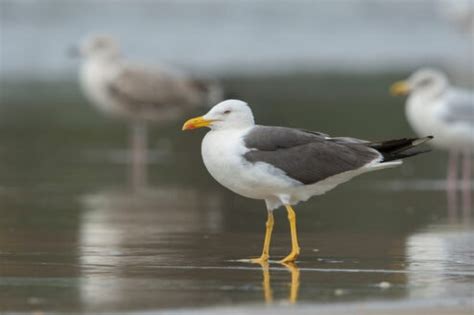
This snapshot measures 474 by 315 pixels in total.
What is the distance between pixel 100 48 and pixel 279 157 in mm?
10488

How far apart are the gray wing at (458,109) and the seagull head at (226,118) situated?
6.53 metres

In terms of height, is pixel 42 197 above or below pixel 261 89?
below

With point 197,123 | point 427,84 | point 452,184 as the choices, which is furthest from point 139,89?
point 197,123

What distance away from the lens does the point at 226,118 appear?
9875mm

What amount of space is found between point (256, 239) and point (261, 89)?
1642 centimetres

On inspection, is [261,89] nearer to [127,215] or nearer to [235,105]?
[127,215]

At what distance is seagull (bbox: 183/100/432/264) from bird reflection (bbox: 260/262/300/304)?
20 cm

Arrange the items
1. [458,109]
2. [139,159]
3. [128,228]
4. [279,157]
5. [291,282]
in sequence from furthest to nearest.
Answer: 1. [139,159]
2. [458,109]
3. [128,228]
4. [279,157]
5. [291,282]

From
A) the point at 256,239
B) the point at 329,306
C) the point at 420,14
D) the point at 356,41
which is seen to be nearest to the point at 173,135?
the point at 256,239

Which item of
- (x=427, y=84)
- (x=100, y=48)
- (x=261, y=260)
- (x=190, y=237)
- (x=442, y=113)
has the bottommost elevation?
(x=261, y=260)

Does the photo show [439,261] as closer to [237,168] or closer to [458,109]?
[237,168]

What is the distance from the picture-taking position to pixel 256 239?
10984mm

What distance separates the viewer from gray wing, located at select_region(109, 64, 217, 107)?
1944 cm

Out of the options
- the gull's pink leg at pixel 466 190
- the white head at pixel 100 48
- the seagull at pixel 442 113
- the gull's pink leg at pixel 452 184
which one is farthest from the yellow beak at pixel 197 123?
the white head at pixel 100 48
